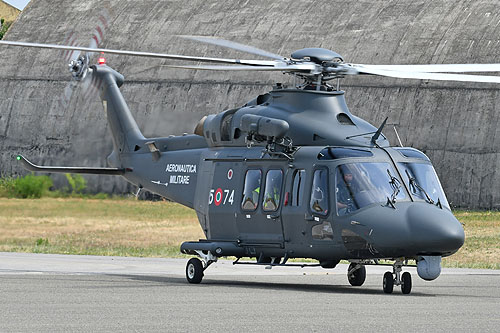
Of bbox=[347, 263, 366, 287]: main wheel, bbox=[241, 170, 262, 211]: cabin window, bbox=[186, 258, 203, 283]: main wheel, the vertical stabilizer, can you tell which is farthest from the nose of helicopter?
the vertical stabilizer

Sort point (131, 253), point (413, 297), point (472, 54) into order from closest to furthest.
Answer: point (413, 297) → point (131, 253) → point (472, 54)

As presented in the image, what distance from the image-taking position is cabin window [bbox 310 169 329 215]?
58.6 feet

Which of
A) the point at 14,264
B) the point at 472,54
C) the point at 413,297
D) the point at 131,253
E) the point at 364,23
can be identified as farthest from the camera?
the point at 364,23

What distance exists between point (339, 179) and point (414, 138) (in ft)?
71.7

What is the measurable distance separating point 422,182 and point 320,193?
1721mm

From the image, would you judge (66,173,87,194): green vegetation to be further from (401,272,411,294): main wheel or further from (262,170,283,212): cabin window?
(401,272,411,294): main wheel

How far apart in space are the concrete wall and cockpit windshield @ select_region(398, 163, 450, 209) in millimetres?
12900

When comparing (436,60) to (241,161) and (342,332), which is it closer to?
(241,161)

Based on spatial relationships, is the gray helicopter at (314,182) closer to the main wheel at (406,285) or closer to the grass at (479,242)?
the main wheel at (406,285)

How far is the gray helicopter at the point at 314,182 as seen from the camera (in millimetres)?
17016

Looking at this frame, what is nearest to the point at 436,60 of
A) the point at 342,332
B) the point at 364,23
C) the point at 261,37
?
the point at 364,23

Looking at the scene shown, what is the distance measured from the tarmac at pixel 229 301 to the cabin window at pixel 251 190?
4.79 ft

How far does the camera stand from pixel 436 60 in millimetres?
39344

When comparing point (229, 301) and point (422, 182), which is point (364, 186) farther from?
point (229, 301)
